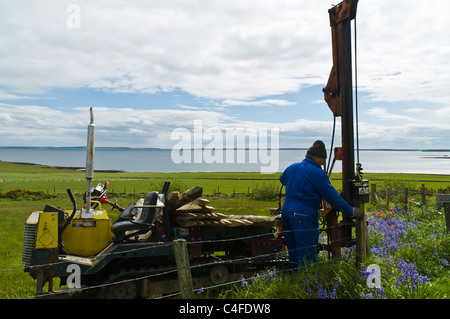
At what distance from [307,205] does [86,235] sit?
3509mm

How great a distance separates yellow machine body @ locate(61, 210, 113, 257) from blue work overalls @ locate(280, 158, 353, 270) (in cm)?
301

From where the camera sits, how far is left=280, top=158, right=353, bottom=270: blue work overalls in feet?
18.1

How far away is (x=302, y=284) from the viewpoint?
4.96m

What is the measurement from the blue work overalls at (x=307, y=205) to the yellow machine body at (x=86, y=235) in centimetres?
301

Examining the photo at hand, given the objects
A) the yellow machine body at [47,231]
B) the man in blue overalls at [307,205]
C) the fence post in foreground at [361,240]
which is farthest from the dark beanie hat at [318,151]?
the yellow machine body at [47,231]

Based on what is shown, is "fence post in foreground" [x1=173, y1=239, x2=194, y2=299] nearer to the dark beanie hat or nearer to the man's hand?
the dark beanie hat

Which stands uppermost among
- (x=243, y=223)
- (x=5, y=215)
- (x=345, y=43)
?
(x=345, y=43)

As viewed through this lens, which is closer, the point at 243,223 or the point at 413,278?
the point at 413,278

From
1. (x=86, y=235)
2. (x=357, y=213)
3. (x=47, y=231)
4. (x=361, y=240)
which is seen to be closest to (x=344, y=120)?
(x=357, y=213)

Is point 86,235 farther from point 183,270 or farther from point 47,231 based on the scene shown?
point 183,270

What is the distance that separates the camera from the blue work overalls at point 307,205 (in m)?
5.52
